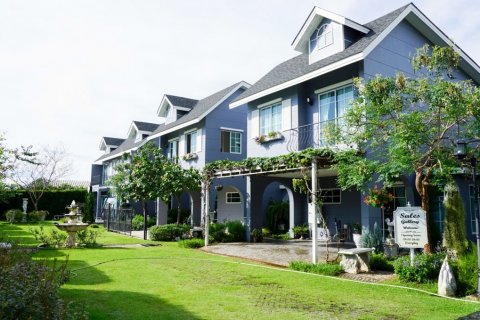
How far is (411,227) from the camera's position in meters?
10.1

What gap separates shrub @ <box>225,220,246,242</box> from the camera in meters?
18.8

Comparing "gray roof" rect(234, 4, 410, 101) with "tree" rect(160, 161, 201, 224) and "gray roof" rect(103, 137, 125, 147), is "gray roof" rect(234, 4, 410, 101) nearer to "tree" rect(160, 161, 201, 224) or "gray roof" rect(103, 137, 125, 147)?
"tree" rect(160, 161, 201, 224)

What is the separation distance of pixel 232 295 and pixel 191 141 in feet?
57.5

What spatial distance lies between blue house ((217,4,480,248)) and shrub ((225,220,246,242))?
633 mm

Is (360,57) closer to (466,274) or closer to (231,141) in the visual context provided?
(466,274)

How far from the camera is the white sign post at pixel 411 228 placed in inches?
392

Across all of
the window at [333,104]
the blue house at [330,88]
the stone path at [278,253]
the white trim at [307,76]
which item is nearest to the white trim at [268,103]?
the blue house at [330,88]

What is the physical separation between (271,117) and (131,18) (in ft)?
28.5

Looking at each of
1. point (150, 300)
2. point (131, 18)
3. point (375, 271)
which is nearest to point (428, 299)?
point (375, 271)

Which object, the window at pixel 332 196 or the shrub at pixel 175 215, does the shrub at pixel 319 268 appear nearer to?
the window at pixel 332 196

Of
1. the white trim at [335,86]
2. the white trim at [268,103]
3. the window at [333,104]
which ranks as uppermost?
the white trim at [268,103]

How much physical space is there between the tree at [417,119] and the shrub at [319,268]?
2.47 meters

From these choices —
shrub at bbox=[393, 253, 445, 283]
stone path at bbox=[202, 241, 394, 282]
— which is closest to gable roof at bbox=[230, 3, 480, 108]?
stone path at bbox=[202, 241, 394, 282]

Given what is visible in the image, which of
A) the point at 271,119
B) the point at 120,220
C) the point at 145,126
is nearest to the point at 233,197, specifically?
the point at 120,220
